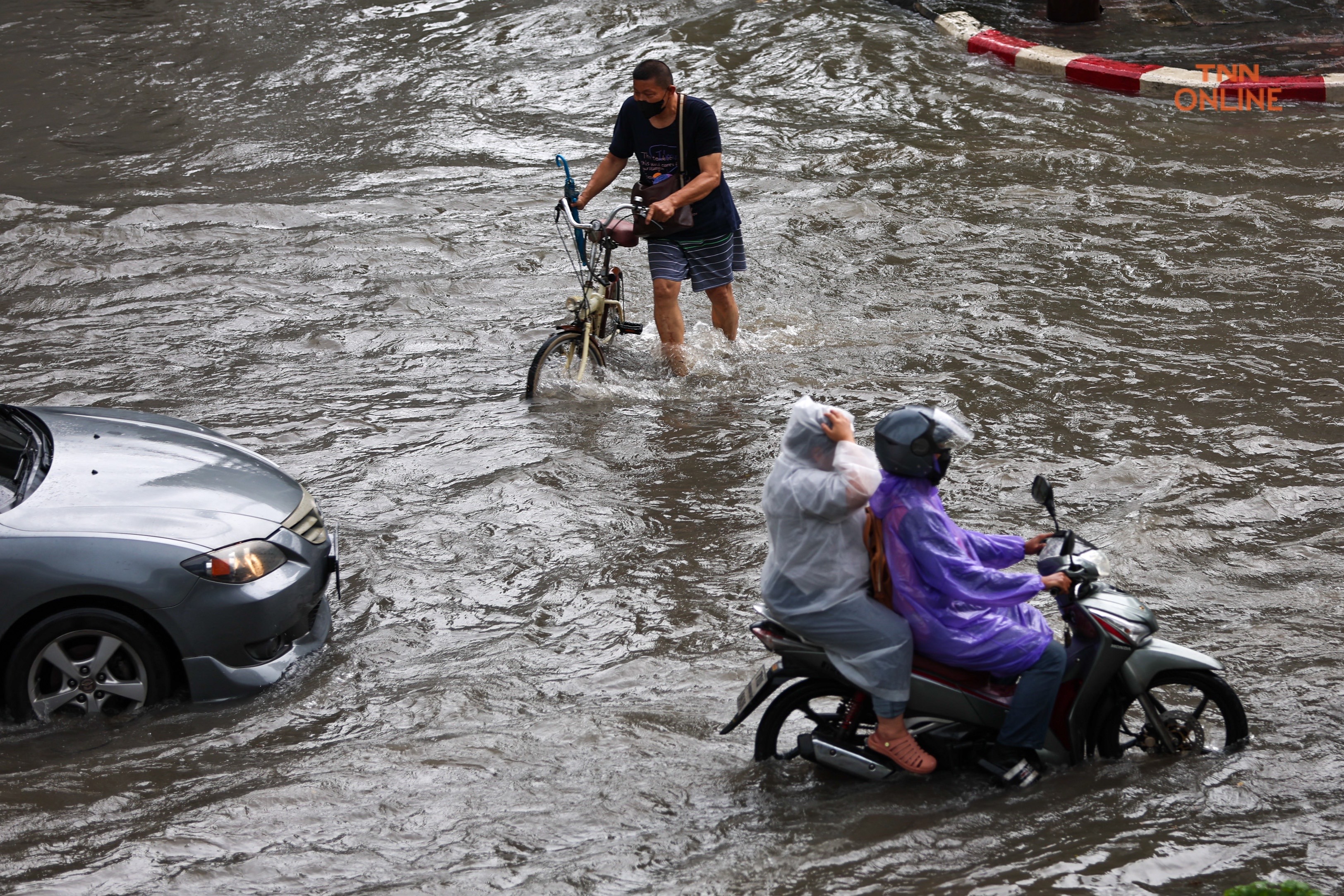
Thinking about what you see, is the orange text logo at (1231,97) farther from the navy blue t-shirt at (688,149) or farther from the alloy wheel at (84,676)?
the alloy wheel at (84,676)

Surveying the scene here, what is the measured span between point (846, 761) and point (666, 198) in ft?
13.9

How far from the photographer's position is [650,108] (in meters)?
7.22

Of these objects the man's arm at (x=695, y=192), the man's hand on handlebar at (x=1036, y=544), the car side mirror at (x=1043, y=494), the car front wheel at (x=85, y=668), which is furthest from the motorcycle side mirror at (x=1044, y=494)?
the man's arm at (x=695, y=192)

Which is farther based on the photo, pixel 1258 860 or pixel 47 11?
pixel 47 11

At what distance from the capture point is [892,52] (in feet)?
46.2

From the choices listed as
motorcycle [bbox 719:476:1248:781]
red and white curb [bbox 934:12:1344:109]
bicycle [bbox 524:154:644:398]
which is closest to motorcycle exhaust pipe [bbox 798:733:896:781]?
motorcycle [bbox 719:476:1248:781]

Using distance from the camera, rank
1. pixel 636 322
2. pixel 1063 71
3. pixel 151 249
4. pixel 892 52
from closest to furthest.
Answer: pixel 636 322
pixel 151 249
pixel 1063 71
pixel 892 52

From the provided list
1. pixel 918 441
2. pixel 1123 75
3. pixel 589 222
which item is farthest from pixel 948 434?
pixel 1123 75

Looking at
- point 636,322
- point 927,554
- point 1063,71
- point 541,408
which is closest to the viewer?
point 927,554

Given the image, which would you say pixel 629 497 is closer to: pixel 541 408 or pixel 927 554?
pixel 541 408

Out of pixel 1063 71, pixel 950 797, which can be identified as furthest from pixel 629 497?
pixel 1063 71

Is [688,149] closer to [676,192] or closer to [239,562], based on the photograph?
[676,192]

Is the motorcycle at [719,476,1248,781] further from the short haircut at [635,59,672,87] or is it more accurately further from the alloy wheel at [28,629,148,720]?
the short haircut at [635,59,672,87]

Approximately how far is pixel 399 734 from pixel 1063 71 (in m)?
11.2
